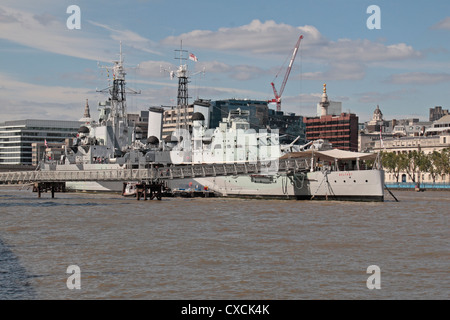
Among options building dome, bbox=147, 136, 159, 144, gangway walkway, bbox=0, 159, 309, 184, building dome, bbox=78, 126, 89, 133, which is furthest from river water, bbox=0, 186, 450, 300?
building dome, bbox=78, 126, 89, 133

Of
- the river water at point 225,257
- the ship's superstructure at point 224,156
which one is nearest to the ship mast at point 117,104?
the ship's superstructure at point 224,156

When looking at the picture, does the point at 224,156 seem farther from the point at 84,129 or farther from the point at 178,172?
the point at 84,129

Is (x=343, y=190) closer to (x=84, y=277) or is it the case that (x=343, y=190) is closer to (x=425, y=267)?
(x=425, y=267)

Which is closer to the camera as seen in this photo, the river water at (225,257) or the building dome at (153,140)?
the river water at (225,257)

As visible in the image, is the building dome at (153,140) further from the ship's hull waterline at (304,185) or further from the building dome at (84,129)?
the ship's hull waterline at (304,185)

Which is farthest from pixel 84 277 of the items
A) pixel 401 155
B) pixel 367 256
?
pixel 401 155

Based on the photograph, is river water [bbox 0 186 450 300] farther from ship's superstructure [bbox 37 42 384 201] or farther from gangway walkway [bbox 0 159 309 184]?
gangway walkway [bbox 0 159 309 184]

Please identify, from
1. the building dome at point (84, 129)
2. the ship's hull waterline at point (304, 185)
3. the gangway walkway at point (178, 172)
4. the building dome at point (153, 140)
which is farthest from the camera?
the building dome at point (84, 129)

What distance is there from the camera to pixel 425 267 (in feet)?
91.0

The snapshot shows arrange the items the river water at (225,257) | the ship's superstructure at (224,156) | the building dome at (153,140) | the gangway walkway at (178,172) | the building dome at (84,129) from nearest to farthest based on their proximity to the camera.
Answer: the river water at (225,257) → the ship's superstructure at (224,156) → the gangway walkway at (178,172) → the building dome at (153,140) → the building dome at (84,129)

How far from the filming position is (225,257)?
3028 centimetres

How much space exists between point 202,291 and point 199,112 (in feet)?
297

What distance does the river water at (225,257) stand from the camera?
75.7 feet

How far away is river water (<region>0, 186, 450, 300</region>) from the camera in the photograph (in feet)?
75.7
